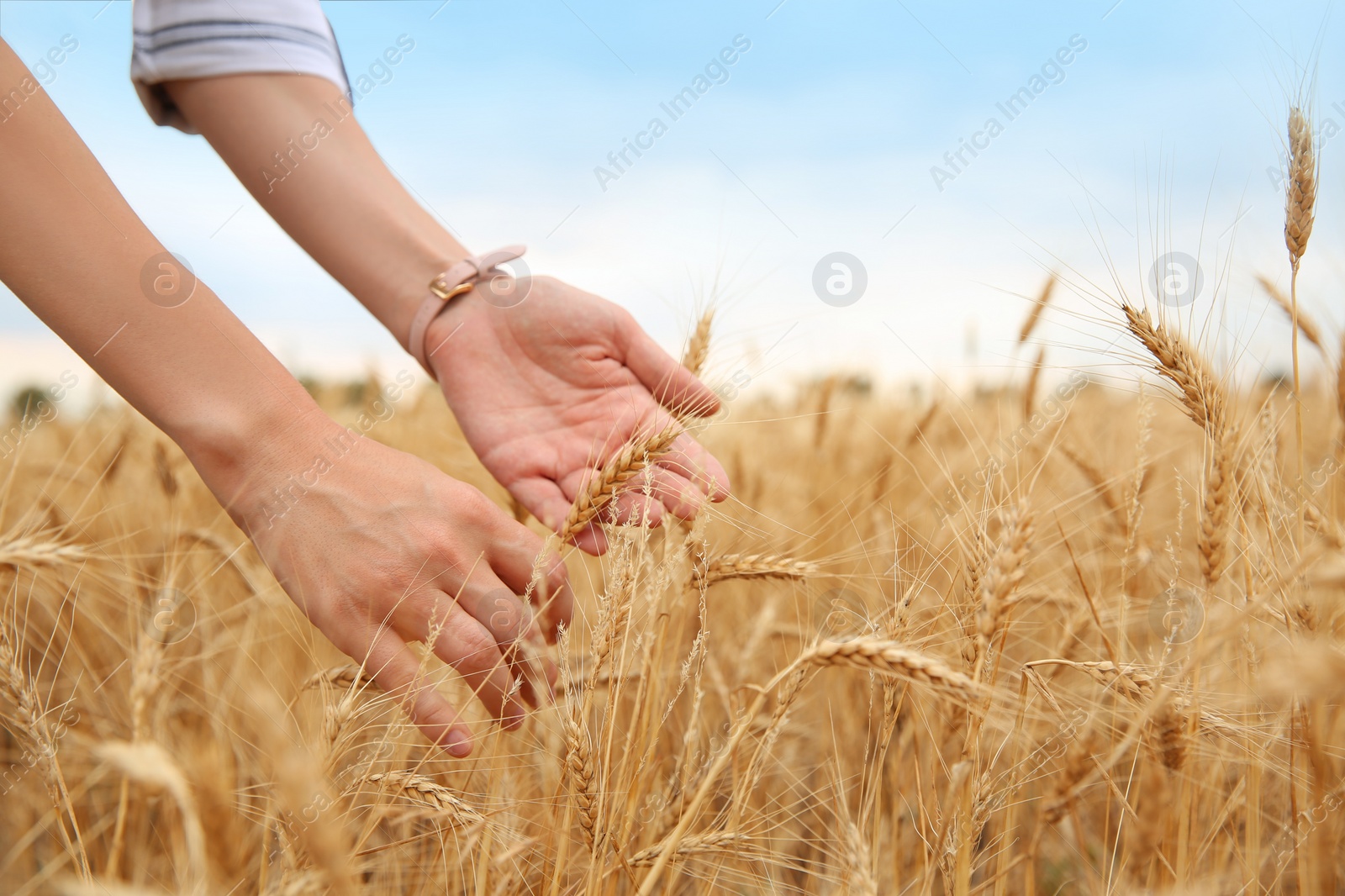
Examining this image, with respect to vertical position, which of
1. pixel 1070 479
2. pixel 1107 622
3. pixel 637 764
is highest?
pixel 637 764

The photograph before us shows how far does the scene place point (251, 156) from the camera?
1774 mm

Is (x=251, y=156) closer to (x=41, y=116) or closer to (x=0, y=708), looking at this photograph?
(x=41, y=116)

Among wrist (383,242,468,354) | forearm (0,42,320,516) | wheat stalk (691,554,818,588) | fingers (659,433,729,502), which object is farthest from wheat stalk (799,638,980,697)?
wrist (383,242,468,354)

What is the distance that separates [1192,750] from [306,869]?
1.07 meters

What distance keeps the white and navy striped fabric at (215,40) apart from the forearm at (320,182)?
0.12ft

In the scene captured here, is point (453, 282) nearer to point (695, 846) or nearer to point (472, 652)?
point (472, 652)

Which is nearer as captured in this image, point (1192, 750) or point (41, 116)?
point (1192, 750)

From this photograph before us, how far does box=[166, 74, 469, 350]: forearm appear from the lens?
176 cm

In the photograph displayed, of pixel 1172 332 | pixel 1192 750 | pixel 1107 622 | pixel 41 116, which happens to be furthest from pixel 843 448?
pixel 41 116

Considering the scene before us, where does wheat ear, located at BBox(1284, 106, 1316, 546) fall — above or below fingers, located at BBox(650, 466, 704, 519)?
below

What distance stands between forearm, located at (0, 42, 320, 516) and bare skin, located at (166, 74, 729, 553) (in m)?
0.58

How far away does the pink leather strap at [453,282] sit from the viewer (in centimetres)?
175

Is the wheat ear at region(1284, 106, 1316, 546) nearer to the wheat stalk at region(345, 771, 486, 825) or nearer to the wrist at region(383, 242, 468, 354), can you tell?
the wheat stalk at region(345, 771, 486, 825)

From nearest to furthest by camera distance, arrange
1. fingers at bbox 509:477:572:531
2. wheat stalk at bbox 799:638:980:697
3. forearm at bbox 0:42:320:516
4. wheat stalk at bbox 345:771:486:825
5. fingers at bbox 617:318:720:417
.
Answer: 1. wheat stalk at bbox 799:638:980:697
2. wheat stalk at bbox 345:771:486:825
3. forearm at bbox 0:42:320:516
4. fingers at bbox 617:318:720:417
5. fingers at bbox 509:477:572:531
